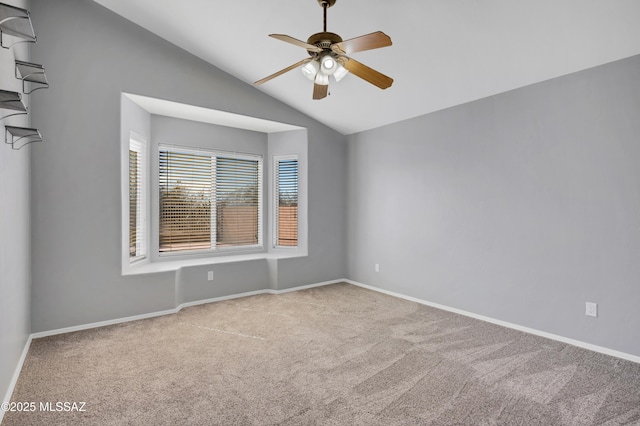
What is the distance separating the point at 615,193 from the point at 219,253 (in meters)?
4.82

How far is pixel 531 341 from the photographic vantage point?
3166mm

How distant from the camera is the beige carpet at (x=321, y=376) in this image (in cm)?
207

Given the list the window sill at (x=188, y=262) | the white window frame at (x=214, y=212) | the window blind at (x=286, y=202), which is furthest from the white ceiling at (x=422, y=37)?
the window sill at (x=188, y=262)

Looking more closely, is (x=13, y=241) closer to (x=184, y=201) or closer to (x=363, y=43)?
(x=184, y=201)

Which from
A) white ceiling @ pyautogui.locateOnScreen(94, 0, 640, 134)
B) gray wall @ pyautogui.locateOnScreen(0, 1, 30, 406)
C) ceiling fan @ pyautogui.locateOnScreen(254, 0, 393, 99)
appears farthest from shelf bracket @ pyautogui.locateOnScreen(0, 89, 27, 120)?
white ceiling @ pyautogui.locateOnScreen(94, 0, 640, 134)

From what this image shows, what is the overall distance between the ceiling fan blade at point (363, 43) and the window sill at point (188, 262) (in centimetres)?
321

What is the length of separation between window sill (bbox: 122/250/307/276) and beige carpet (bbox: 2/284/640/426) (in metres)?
0.60

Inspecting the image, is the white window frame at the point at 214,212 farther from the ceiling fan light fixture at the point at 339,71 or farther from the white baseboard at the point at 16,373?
the ceiling fan light fixture at the point at 339,71

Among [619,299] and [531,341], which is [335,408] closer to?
[531,341]

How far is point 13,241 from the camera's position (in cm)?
247

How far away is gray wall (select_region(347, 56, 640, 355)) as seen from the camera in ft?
9.29

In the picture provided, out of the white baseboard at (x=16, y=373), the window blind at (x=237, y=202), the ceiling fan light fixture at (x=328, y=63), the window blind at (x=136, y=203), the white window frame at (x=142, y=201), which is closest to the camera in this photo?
the white baseboard at (x=16, y=373)

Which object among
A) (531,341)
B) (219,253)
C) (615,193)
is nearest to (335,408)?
(531,341)

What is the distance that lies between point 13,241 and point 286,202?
3.56 metres
